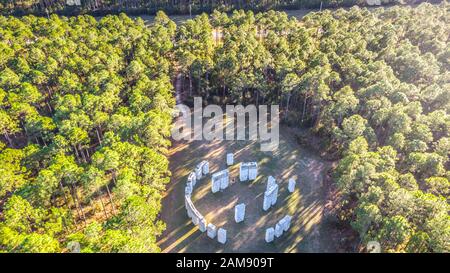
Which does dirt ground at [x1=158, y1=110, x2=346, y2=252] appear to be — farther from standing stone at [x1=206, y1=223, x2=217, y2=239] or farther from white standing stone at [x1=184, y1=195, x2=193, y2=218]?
white standing stone at [x1=184, y1=195, x2=193, y2=218]

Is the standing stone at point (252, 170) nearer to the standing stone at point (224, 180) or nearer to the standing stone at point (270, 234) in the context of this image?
the standing stone at point (224, 180)

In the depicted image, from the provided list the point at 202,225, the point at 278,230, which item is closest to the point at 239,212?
the point at 202,225

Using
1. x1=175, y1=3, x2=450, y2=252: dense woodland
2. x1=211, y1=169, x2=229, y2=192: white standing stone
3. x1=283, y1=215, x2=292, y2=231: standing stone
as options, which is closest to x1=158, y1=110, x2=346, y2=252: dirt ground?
x1=283, y1=215, x2=292, y2=231: standing stone

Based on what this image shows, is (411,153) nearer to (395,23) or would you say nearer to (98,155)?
(98,155)

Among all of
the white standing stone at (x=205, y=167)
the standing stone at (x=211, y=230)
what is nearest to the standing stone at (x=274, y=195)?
the standing stone at (x=211, y=230)
